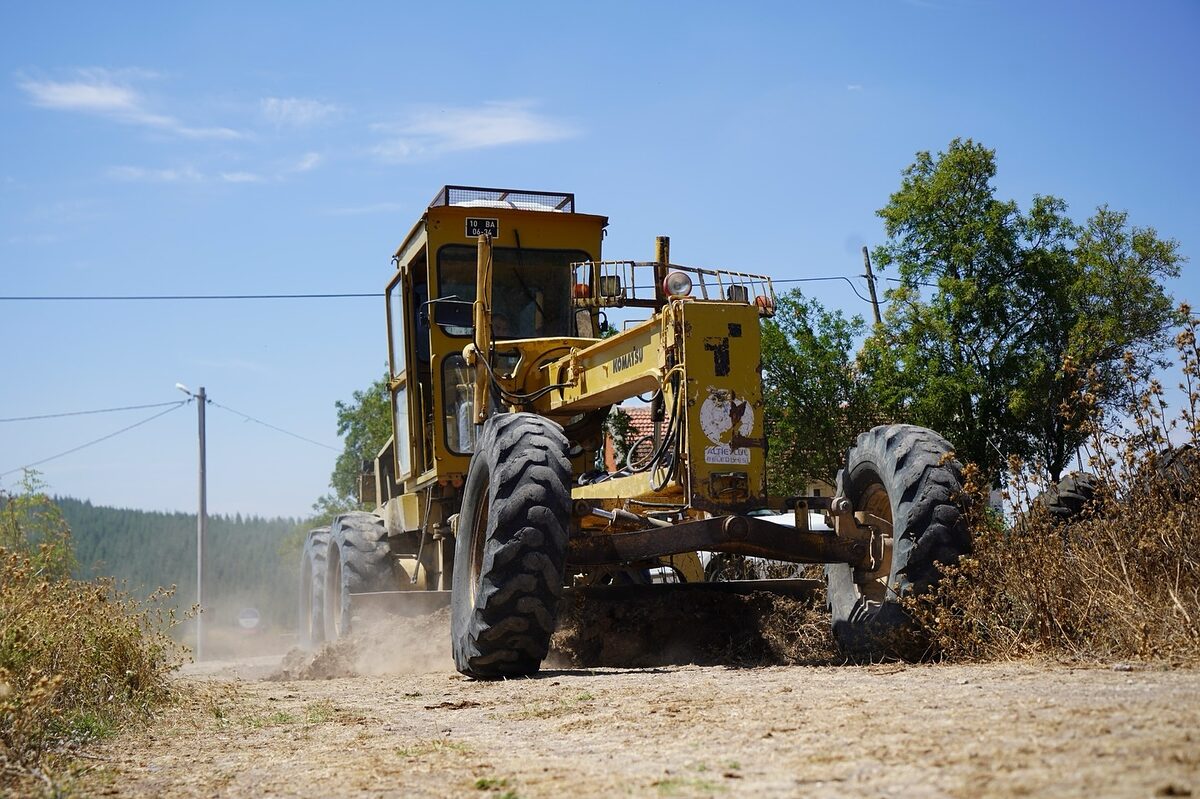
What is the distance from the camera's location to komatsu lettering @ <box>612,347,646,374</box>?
853 centimetres

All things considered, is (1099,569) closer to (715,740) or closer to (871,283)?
(715,740)

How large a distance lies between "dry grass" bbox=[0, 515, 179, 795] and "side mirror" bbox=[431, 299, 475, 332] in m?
Answer: 3.63

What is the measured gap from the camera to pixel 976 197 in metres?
24.9

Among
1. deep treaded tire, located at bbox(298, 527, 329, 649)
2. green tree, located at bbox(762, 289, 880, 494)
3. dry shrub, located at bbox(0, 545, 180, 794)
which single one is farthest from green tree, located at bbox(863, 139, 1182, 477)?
dry shrub, located at bbox(0, 545, 180, 794)

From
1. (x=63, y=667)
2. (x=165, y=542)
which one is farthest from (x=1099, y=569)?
(x=165, y=542)

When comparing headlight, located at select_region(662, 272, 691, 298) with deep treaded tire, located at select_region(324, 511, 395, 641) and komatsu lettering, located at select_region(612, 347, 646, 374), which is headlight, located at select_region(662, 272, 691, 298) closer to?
komatsu lettering, located at select_region(612, 347, 646, 374)

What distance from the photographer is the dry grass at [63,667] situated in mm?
5949

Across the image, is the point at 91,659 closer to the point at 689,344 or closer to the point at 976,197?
the point at 689,344

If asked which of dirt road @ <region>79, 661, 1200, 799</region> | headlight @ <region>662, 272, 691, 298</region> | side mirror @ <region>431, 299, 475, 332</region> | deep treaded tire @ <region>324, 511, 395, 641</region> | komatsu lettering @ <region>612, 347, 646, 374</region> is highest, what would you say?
side mirror @ <region>431, 299, 475, 332</region>

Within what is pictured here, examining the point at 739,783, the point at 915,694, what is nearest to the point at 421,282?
the point at 915,694

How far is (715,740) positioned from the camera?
494 cm

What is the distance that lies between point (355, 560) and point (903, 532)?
680 centimetres

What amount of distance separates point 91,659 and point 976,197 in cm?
2084

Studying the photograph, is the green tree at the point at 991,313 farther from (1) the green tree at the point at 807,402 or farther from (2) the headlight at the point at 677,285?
(2) the headlight at the point at 677,285
